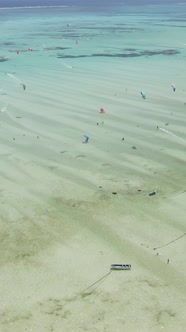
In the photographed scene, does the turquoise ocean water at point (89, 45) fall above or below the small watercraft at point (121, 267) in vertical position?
above

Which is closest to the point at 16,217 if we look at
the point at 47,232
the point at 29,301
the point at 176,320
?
the point at 47,232

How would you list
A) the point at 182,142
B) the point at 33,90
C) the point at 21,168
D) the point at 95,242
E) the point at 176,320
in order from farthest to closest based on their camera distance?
1. the point at 33,90
2. the point at 182,142
3. the point at 21,168
4. the point at 95,242
5. the point at 176,320

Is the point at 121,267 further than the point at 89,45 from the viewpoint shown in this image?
No

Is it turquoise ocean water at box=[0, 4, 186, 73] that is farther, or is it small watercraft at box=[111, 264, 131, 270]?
turquoise ocean water at box=[0, 4, 186, 73]

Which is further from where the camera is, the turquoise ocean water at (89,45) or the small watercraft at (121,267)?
the turquoise ocean water at (89,45)

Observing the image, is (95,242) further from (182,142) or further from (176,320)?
(182,142)

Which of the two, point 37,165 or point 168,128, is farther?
point 168,128

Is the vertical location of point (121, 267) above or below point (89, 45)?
below

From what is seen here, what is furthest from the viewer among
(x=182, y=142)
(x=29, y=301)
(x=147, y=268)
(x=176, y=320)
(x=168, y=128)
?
(x=168, y=128)

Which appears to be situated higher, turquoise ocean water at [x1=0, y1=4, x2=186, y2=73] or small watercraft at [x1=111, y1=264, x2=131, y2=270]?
turquoise ocean water at [x1=0, y1=4, x2=186, y2=73]

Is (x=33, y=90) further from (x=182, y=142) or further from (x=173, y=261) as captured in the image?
(x=173, y=261)
